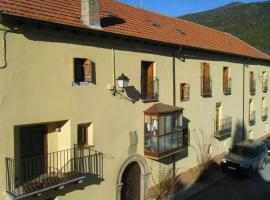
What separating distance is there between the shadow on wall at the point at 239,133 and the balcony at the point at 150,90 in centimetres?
1050

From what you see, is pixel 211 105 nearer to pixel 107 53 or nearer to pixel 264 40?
pixel 107 53

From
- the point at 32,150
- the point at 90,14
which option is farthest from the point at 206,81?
the point at 32,150

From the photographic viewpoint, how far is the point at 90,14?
1318 centimetres

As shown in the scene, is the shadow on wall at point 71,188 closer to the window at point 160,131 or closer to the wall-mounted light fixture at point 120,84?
the window at point 160,131

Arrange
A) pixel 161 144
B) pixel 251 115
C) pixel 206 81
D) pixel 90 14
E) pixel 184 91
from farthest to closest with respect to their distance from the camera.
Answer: pixel 251 115
pixel 206 81
pixel 184 91
pixel 161 144
pixel 90 14

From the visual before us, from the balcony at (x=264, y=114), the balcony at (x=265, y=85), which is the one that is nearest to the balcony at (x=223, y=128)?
the balcony at (x=264, y=114)

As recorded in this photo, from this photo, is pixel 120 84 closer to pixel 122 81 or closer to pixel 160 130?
pixel 122 81

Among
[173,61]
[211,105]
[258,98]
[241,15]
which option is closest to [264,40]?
[241,15]

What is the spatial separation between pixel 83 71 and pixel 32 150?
331cm

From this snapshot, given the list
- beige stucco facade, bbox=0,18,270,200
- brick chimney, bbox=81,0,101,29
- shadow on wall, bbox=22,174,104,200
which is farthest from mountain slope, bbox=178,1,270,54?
shadow on wall, bbox=22,174,104,200

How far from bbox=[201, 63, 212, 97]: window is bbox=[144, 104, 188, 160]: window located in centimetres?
448

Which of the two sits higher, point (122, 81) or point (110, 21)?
point (110, 21)

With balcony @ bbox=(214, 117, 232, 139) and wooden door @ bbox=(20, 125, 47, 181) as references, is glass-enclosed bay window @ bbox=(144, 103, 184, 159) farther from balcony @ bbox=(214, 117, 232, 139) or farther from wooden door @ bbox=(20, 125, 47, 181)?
balcony @ bbox=(214, 117, 232, 139)

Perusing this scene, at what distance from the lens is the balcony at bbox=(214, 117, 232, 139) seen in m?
21.9
